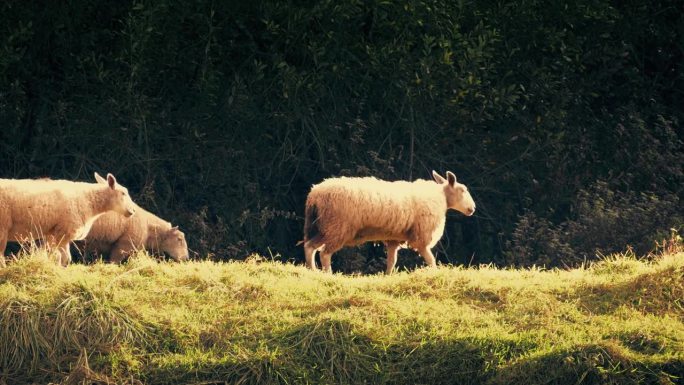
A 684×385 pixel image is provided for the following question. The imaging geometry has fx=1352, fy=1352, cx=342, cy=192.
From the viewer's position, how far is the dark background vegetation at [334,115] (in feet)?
62.0

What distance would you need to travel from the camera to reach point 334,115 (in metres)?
19.8

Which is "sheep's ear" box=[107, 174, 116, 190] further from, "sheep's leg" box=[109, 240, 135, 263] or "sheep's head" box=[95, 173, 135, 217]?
"sheep's leg" box=[109, 240, 135, 263]

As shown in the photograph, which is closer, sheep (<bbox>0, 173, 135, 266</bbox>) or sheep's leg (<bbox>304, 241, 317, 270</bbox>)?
sheep (<bbox>0, 173, 135, 266</bbox>)

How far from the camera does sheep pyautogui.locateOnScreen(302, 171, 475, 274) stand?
1568 cm

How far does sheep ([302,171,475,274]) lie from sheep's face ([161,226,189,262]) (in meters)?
3.01

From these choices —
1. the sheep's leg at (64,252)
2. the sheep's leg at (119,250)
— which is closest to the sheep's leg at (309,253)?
the sheep's leg at (64,252)

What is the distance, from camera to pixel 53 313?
446 inches

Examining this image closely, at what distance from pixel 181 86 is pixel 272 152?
1637 mm

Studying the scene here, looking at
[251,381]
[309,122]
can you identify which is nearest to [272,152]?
[309,122]

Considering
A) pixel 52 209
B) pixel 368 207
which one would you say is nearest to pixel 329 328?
pixel 368 207

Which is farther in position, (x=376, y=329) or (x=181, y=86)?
(x=181, y=86)

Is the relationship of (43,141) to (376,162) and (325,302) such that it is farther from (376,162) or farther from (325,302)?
(325,302)

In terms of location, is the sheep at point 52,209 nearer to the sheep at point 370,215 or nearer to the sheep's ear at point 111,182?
the sheep's ear at point 111,182

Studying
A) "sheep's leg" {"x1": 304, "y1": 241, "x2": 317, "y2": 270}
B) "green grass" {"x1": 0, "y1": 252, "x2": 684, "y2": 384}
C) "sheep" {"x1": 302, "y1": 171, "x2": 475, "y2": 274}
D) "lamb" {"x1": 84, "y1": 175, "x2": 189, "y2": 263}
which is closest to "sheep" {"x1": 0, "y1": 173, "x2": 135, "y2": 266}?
"lamb" {"x1": 84, "y1": 175, "x2": 189, "y2": 263}
